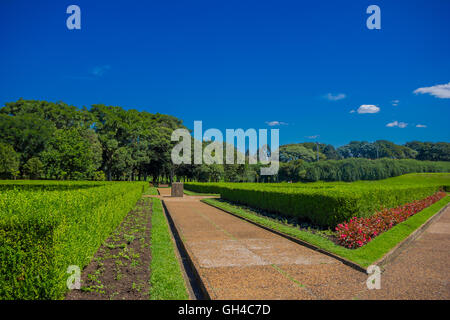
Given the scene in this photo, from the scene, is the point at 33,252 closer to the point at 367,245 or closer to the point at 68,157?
the point at 367,245

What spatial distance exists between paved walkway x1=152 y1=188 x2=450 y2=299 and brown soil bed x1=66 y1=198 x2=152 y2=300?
38.7 inches

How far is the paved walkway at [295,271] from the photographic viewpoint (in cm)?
411

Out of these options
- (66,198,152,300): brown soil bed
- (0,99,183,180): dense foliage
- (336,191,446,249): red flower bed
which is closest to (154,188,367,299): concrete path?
(66,198,152,300): brown soil bed

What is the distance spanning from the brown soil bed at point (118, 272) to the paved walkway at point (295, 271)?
0.98m

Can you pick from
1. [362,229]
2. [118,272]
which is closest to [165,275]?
[118,272]

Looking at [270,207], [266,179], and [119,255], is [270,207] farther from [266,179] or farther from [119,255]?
[266,179]

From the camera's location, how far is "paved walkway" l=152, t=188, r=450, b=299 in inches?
162

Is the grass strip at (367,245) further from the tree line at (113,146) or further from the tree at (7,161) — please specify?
the tree at (7,161)

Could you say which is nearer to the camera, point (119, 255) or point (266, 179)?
point (119, 255)

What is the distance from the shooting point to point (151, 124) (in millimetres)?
56094
